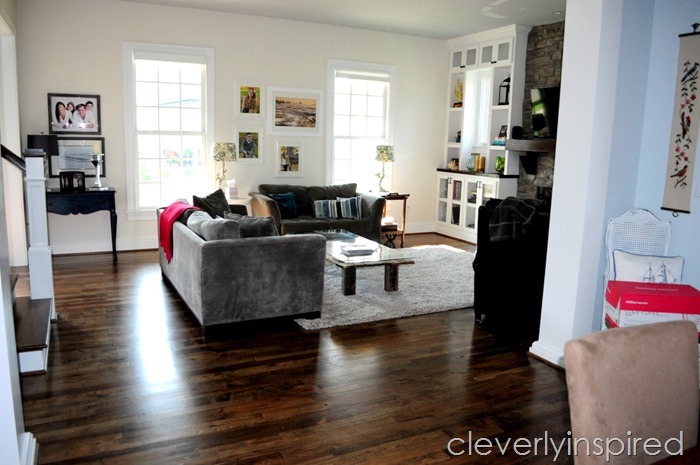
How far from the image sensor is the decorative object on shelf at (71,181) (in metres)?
6.29

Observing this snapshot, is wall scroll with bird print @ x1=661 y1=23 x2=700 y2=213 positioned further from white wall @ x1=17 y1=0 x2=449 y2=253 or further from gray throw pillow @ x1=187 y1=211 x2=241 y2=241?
white wall @ x1=17 y1=0 x2=449 y2=253

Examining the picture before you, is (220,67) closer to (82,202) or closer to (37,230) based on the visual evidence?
(82,202)

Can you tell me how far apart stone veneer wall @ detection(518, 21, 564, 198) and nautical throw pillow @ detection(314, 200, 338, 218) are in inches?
103

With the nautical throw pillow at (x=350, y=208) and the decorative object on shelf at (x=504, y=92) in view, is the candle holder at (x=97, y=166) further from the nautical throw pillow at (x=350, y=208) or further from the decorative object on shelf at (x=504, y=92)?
the decorative object on shelf at (x=504, y=92)

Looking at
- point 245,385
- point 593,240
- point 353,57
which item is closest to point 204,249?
point 245,385

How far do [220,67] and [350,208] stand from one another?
247 centimetres

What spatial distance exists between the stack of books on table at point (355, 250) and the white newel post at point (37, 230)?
8.18 feet

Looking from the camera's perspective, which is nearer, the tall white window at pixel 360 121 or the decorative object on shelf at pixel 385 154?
the decorative object on shelf at pixel 385 154

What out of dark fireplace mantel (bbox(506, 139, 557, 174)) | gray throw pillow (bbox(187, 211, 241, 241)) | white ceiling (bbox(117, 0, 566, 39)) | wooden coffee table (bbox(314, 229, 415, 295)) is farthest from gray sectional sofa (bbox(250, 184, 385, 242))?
gray throw pillow (bbox(187, 211, 241, 241))

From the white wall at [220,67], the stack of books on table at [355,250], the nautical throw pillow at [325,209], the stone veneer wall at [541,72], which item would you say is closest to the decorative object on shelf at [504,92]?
the stone veneer wall at [541,72]

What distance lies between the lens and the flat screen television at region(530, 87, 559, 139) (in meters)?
6.69

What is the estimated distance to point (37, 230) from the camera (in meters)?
4.17

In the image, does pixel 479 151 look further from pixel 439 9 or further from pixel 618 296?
pixel 618 296

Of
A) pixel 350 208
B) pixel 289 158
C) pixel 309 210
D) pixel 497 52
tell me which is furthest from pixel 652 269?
pixel 289 158
